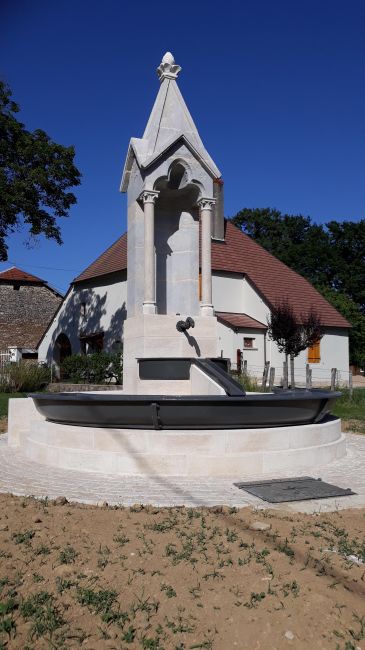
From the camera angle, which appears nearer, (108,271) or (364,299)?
(108,271)

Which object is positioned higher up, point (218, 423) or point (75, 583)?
point (218, 423)

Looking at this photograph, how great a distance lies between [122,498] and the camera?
5520 millimetres

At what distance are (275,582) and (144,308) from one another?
22.7ft

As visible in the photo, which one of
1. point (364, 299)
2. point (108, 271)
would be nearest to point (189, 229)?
point (108, 271)

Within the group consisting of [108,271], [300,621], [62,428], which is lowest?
[300,621]

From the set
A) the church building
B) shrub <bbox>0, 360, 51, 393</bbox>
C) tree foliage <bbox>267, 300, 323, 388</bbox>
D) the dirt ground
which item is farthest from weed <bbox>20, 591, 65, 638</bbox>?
tree foliage <bbox>267, 300, 323, 388</bbox>

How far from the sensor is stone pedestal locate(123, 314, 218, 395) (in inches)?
375

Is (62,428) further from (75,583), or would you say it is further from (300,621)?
(300,621)

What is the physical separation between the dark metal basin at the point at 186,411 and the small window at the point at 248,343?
24.1 meters

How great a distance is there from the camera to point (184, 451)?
22.0ft

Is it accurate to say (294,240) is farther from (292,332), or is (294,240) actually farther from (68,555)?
(68,555)

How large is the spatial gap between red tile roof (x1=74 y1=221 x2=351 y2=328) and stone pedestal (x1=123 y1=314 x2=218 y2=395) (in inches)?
900

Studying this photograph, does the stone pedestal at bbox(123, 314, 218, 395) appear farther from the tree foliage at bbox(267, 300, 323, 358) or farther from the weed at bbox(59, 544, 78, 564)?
the tree foliage at bbox(267, 300, 323, 358)

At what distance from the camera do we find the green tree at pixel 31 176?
27.4m
